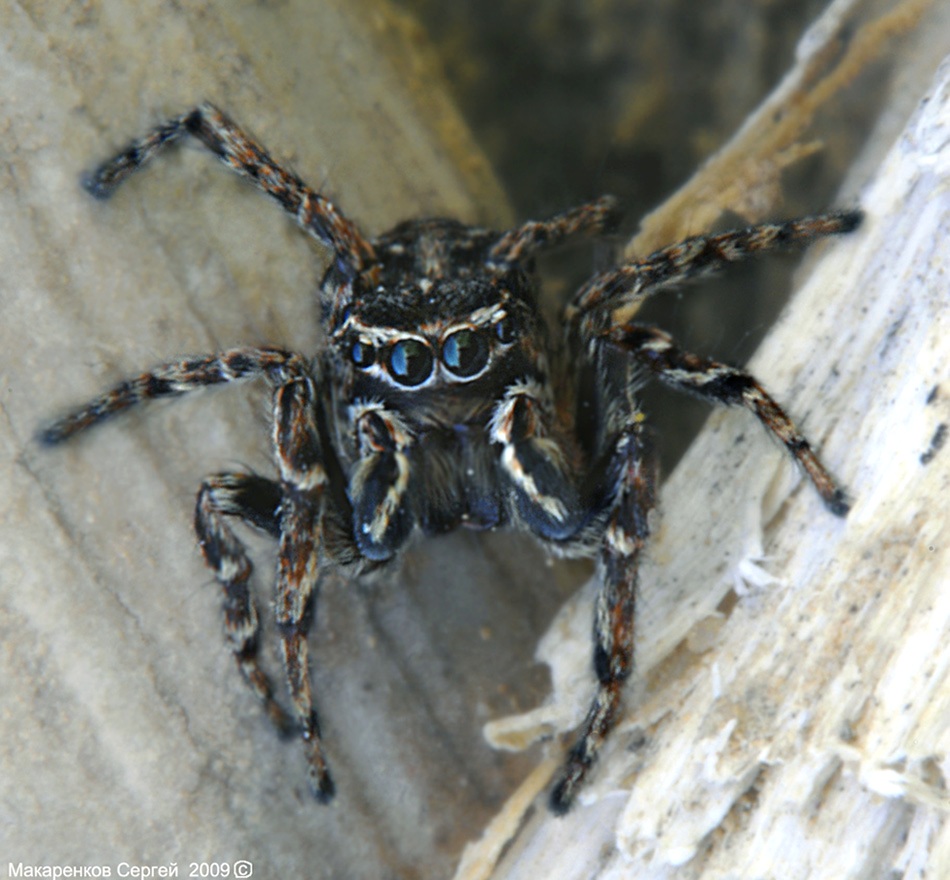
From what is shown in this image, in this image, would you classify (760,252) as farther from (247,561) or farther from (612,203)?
(247,561)

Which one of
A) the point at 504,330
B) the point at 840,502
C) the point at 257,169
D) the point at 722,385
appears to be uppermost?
the point at 257,169

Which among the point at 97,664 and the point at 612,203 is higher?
the point at 612,203

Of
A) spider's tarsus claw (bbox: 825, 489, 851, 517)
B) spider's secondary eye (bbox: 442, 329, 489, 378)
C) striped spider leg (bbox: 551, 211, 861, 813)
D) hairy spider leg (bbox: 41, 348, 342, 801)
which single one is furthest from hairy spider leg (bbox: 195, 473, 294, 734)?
spider's tarsus claw (bbox: 825, 489, 851, 517)

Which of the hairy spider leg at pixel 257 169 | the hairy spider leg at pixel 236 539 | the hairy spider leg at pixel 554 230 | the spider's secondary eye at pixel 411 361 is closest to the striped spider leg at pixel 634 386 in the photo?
the hairy spider leg at pixel 554 230

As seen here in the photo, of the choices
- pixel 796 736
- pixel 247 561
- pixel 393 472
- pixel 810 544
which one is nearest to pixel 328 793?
pixel 247 561

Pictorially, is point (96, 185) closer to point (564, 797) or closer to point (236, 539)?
point (236, 539)

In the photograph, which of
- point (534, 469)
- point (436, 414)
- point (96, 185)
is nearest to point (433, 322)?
point (436, 414)

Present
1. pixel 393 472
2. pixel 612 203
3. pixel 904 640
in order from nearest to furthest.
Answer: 1. pixel 904 640
2. pixel 393 472
3. pixel 612 203

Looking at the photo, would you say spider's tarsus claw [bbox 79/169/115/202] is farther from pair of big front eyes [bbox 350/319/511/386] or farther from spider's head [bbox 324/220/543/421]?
pair of big front eyes [bbox 350/319/511/386]
